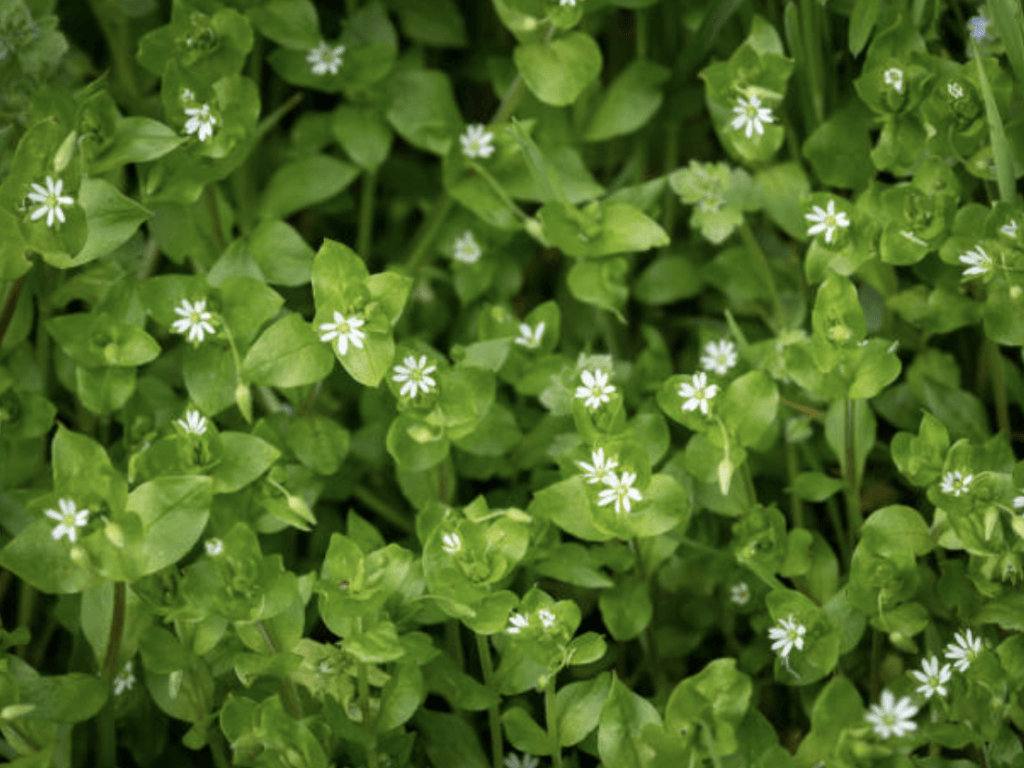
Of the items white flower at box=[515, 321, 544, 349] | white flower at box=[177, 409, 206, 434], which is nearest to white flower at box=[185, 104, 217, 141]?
white flower at box=[177, 409, 206, 434]

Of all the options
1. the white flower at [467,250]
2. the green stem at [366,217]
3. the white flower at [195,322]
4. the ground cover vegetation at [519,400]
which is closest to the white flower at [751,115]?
the ground cover vegetation at [519,400]

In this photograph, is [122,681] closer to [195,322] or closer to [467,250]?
[195,322]

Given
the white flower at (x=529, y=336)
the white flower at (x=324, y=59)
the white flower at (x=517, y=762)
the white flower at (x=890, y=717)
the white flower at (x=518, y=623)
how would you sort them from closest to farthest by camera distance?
1. the white flower at (x=890, y=717)
2. the white flower at (x=518, y=623)
3. the white flower at (x=517, y=762)
4. the white flower at (x=529, y=336)
5. the white flower at (x=324, y=59)

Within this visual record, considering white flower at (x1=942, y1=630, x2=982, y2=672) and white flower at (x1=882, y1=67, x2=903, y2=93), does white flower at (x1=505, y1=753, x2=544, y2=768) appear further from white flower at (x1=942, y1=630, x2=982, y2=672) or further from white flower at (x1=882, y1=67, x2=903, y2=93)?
white flower at (x1=882, y1=67, x2=903, y2=93)

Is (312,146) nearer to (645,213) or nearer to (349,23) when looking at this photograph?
(349,23)

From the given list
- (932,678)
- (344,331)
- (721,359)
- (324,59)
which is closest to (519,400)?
(721,359)

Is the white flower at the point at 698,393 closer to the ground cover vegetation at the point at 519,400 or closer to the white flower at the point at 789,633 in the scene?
the ground cover vegetation at the point at 519,400

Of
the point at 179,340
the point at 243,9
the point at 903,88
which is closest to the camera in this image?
the point at 903,88

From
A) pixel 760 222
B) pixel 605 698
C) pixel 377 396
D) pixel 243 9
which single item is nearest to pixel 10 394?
pixel 377 396
